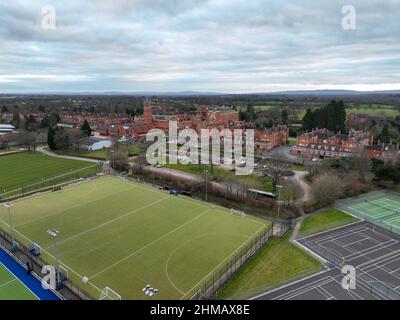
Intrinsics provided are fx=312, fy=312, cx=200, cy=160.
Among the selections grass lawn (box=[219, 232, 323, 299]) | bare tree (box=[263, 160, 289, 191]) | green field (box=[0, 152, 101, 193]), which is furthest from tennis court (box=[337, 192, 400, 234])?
green field (box=[0, 152, 101, 193])

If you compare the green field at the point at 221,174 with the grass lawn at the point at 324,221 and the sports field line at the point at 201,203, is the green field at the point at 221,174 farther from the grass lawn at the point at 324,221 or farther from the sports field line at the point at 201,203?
the grass lawn at the point at 324,221

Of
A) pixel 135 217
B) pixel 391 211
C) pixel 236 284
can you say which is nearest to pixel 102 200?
pixel 135 217

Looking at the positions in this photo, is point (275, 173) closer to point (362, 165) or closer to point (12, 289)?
point (362, 165)

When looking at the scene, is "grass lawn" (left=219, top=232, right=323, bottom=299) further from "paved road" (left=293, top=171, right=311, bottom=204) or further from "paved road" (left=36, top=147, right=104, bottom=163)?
"paved road" (left=36, top=147, right=104, bottom=163)

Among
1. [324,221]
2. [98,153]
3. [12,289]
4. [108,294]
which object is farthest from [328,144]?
[12,289]
